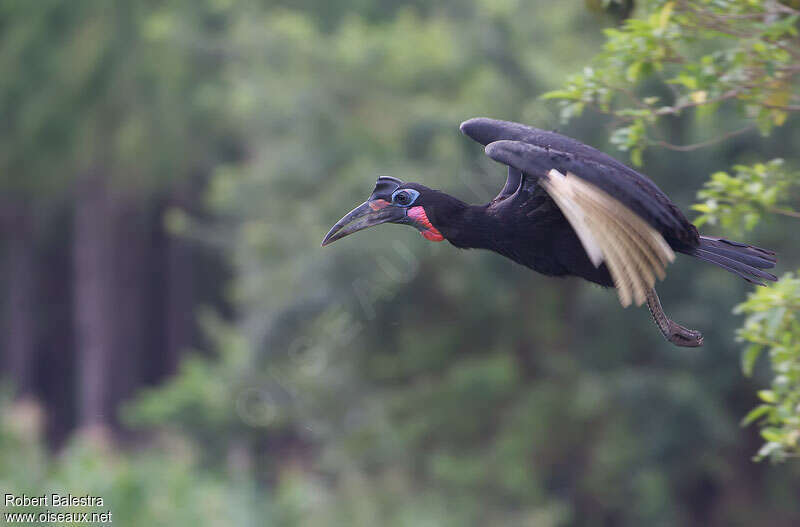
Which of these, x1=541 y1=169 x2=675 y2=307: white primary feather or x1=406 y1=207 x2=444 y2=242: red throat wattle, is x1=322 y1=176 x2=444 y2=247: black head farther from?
x1=541 y1=169 x2=675 y2=307: white primary feather

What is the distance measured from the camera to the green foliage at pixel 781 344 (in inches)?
174

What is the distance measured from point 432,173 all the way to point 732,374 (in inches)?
148

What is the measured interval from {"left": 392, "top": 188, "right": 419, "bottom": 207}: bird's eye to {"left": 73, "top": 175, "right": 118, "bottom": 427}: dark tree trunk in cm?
1559

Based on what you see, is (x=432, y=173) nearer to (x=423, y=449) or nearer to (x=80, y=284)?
(x=423, y=449)

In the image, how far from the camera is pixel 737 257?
181 inches

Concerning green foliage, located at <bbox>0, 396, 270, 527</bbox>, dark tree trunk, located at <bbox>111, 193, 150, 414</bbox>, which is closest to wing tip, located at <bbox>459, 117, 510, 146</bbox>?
green foliage, located at <bbox>0, 396, 270, 527</bbox>

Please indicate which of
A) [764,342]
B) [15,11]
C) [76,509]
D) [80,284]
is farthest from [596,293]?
[80,284]

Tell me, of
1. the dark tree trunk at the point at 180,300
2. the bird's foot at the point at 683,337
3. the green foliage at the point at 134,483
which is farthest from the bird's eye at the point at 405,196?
the dark tree trunk at the point at 180,300

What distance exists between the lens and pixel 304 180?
43.0 ft

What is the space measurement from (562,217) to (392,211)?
2.32 ft

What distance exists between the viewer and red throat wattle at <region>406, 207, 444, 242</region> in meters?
4.71

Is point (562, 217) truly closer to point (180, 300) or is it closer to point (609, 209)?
point (609, 209)

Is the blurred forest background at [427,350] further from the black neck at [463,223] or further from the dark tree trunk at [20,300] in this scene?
the dark tree trunk at [20,300]

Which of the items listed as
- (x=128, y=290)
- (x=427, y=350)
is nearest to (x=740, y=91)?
(x=427, y=350)
